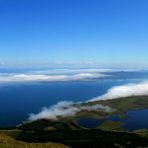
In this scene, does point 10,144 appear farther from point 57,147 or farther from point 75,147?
point 75,147

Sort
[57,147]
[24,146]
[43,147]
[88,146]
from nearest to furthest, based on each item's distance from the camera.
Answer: [24,146], [43,147], [57,147], [88,146]

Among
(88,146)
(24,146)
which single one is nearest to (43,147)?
(24,146)

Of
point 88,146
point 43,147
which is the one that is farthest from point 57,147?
point 88,146

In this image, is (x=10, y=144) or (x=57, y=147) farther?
(x=57, y=147)

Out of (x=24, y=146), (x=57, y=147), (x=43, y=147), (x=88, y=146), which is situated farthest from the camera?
(x=88, y=146)

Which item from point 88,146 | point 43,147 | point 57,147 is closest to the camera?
point 43,147

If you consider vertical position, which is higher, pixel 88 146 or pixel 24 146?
pixel 24 146

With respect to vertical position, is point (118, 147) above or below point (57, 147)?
below

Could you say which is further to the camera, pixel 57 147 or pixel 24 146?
pixel 57 147

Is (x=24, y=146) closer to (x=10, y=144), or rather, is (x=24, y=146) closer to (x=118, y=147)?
(x=10, y=144)
